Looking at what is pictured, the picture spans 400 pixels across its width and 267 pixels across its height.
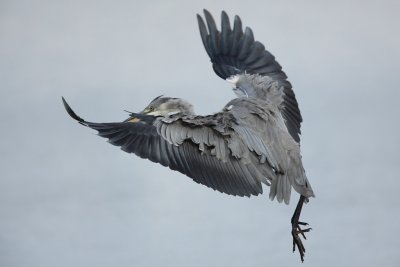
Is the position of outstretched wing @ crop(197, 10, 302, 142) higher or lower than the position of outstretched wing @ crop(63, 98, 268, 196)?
higher

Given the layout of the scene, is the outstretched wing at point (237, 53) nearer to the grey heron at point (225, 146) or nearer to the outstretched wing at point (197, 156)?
the grey heron at point (225, 146)

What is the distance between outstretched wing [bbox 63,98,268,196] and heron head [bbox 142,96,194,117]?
0.63 metres

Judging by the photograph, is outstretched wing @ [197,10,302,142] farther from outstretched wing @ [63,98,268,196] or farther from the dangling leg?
outstretched wing @ [63,98,268,196]

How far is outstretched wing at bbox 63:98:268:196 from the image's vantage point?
37.9ft

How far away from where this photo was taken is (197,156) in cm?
1161

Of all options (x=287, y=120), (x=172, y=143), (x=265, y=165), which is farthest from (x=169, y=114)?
(x=287, y=120)

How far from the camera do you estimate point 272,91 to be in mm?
13148

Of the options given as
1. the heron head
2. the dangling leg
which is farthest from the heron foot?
the heron head

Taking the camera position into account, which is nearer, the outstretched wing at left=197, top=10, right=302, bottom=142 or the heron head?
the heron head

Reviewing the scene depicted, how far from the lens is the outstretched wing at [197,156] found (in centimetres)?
1154

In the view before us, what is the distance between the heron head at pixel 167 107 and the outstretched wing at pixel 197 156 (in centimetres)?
63

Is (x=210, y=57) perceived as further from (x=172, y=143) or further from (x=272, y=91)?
(x=172, y=143)

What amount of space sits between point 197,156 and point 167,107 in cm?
149

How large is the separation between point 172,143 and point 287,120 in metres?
2.58
